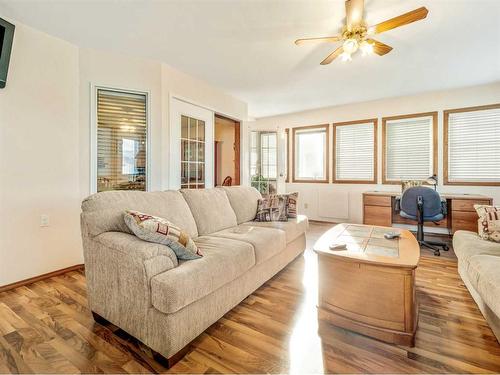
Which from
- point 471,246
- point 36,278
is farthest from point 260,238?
point 36,278

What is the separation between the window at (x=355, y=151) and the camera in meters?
4.94

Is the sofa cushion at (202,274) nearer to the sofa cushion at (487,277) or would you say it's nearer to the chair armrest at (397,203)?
the sofa cushion at (487,277)

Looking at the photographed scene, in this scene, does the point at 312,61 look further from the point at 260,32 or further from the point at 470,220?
the point at 470,220

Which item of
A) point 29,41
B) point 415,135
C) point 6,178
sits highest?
point 29,41

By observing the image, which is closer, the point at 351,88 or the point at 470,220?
the point at 470,220

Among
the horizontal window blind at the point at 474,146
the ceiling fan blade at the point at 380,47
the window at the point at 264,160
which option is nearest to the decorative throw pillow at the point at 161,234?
the ceiling fan blade at the point at 380,47

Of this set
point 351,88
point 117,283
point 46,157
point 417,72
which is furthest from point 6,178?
point 417,72

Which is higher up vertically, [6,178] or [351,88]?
[351,88]

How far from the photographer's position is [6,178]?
7.65ft

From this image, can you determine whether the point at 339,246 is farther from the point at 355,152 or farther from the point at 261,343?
the point at 355,152

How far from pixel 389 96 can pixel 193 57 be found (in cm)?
357

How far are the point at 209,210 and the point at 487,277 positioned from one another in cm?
213

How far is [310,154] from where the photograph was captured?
5.74 meters

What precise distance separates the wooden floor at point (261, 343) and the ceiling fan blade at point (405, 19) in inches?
87.1
